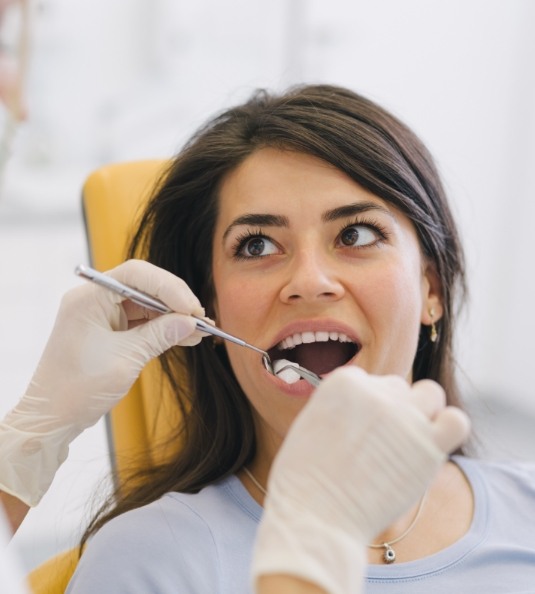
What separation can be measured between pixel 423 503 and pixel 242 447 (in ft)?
1.05

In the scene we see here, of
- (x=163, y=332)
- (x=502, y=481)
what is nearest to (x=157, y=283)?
(x=163, y=332)

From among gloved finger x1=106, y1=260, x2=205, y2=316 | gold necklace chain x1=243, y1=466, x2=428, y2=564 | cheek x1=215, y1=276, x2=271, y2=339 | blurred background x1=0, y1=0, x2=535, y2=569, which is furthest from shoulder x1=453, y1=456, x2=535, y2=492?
blurred background x1=0, y1=0, x2=535, y2=569

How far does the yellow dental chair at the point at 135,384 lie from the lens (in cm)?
170

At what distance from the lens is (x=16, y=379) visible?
3176mm

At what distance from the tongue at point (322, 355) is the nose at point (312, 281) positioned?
0.19m

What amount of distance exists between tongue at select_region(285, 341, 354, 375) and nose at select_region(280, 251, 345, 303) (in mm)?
189

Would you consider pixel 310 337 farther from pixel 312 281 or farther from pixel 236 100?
pixel 236 100

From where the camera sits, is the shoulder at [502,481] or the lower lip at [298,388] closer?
the lower lip at [298,388]

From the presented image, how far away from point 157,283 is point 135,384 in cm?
50

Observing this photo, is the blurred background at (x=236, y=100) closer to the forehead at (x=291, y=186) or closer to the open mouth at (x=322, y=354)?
the open mouth at (x=322, y=354)

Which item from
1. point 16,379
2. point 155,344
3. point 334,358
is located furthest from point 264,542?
point 16,379

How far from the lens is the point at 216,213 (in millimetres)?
1489

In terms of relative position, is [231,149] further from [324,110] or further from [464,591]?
[464,591]

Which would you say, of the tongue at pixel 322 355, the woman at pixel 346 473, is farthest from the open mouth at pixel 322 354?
the woman at pixel 346 473
